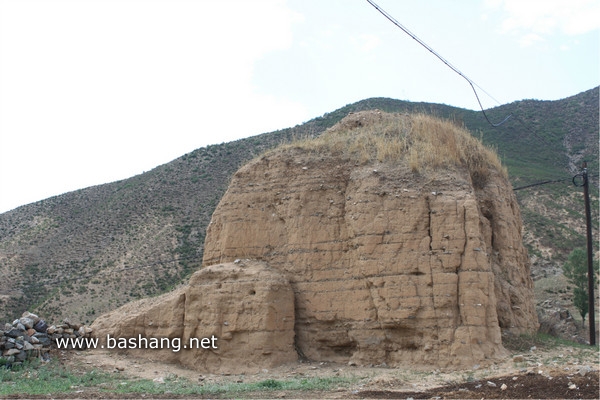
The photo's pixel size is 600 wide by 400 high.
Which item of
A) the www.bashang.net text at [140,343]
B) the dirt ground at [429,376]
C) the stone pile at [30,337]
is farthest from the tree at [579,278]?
the stone pile at [30,337]

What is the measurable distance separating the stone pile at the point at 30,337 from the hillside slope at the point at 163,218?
16.4 meters

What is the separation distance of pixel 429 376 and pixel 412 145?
202 inches

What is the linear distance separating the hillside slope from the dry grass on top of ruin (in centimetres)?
1968

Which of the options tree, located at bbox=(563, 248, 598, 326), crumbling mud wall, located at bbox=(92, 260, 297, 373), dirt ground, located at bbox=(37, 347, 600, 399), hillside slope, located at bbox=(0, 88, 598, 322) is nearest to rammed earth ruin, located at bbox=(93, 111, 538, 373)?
crumbling mud wall, located at bbox=(92, 260, 297, 373)

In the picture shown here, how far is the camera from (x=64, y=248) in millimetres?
37344

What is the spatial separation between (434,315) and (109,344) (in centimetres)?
739

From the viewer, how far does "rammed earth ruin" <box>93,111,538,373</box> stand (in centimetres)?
1144

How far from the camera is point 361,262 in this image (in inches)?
478

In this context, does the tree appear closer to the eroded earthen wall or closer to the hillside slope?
the hillside slope

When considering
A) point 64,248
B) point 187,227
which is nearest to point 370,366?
point 187,227

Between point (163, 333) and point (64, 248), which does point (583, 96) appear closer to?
point (64, 248)

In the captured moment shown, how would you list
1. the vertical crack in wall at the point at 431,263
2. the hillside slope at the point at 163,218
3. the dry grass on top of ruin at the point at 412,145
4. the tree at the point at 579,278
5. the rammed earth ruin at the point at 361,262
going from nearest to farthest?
the vertical crack in wall at the point at 431,263
the rammed earth ruin at the point at 361,262
the dry grass on top of ruin at the point at 412,145
the tree at the point at 579,278
the hillside slope at the point at 163,218

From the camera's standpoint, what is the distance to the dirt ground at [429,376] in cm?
808

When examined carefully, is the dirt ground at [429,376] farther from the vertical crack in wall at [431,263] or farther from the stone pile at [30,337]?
the vertical crack in wall at [431,263]
